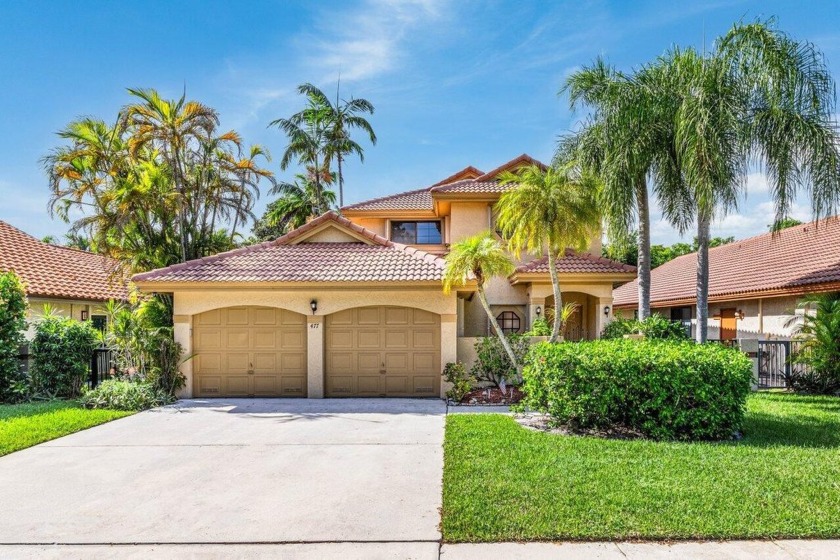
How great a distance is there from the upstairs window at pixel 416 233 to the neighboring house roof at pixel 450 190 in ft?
2.62

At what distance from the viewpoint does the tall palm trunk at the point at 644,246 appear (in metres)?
13.6

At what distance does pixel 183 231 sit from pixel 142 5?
652cm

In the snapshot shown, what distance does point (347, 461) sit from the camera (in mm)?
7102

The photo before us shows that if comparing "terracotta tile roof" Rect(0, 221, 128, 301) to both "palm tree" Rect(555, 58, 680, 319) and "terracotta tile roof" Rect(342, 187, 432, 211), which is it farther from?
"palm tree" Rect(555, 58, 680, 319)

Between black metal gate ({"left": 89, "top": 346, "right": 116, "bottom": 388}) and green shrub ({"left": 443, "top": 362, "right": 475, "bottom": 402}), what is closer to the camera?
green shrub ({"left": 443, "top": 362, "right": 475, "bottom": 402})

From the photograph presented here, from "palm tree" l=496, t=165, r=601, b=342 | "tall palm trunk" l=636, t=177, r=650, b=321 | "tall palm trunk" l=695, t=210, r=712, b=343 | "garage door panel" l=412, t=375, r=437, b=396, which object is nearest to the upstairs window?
"tall palm trunk" l=636, t=177, r=650, b=321

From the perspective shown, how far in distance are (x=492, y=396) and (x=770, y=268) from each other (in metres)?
13.1

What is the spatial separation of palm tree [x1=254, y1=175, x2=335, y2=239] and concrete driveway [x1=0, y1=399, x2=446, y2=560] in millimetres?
19187

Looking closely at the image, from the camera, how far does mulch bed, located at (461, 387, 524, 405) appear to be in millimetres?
11617

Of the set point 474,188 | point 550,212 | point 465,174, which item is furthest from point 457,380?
point 465,174

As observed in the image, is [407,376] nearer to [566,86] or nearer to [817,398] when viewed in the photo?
[566,86]

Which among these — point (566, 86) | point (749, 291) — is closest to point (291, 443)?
point (566, 86)

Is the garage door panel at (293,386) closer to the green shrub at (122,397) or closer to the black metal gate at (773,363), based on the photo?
the green shrub at (122,397)

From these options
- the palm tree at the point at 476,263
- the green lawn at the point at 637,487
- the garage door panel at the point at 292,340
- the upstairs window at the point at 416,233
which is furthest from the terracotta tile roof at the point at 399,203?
the green lawn at the point at 637,487
